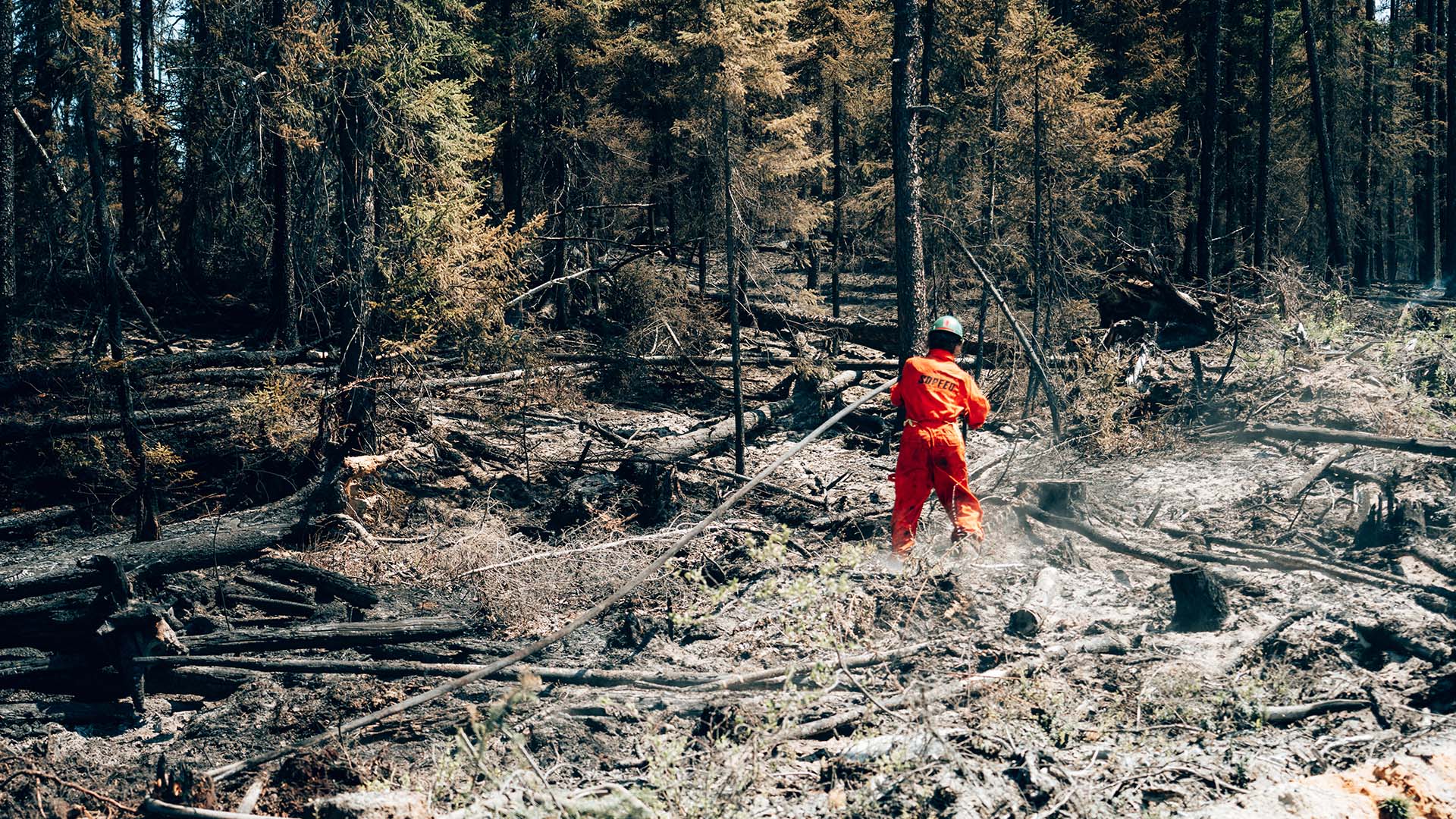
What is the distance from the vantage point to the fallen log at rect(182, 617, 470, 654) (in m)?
8.41

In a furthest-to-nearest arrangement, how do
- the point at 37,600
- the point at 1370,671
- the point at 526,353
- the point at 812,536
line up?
the point at 526,353
the point at 812,536
the point at 37,600
the point at 1370,671

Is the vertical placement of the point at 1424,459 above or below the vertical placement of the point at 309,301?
below

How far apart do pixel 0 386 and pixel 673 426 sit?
34.5ft

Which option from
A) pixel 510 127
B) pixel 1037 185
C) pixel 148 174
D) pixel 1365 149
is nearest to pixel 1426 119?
pixel 1365 149

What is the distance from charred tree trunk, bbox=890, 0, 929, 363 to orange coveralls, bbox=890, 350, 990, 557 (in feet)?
18.2

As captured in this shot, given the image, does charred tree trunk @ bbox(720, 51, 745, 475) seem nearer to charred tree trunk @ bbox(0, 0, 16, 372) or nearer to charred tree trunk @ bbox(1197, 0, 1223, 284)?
charred tree trunk @ bbox(0, 0, 16, 372)

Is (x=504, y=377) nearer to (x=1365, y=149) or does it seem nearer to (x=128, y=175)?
(x=128, y=175)

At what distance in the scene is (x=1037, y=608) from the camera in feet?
27.4

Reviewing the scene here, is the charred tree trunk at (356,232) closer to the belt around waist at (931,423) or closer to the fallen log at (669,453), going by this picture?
the fallen log at (669,453)

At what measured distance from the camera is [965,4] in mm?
21891

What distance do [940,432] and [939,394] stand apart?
14.1 inches

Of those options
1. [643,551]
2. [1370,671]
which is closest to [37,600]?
[643,551]

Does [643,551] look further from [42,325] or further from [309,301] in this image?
[42,325]

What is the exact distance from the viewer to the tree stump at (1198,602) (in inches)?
301
